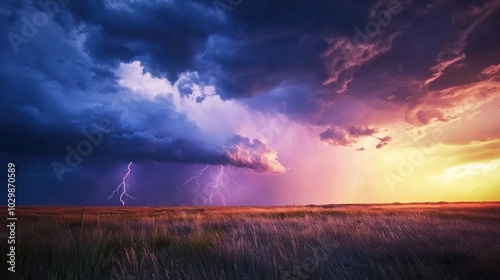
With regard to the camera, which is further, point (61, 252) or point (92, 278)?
point (61, 252)

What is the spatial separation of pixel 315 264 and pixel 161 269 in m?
2.27

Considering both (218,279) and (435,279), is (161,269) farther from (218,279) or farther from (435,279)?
(435,279)

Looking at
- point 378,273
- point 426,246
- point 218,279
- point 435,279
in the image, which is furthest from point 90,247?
point 426,246

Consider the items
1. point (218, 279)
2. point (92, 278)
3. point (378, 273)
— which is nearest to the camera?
point (218, 279)

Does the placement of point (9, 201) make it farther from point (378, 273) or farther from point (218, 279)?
point (378, 273)

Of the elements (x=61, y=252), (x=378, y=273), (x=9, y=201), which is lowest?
(x=378, y=273)

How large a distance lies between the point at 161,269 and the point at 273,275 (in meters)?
1.61

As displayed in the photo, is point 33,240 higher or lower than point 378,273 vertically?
higher

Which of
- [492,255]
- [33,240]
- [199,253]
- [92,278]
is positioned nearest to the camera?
[92,278]

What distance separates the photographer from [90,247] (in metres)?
4.91

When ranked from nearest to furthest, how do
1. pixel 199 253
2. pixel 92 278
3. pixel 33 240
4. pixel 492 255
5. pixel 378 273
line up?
pixel 92 278, pixel 378 273, pixel 492 255, pixel 199 253, pixel 33 240

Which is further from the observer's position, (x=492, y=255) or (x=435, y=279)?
(x=492, y=255)

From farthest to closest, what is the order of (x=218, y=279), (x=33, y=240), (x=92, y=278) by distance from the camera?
1. (x=33, y=240)
2. (x=92, y=278)
3. (x=218, y=279)

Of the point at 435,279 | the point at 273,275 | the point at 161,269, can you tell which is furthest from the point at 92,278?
the point at 435,279
